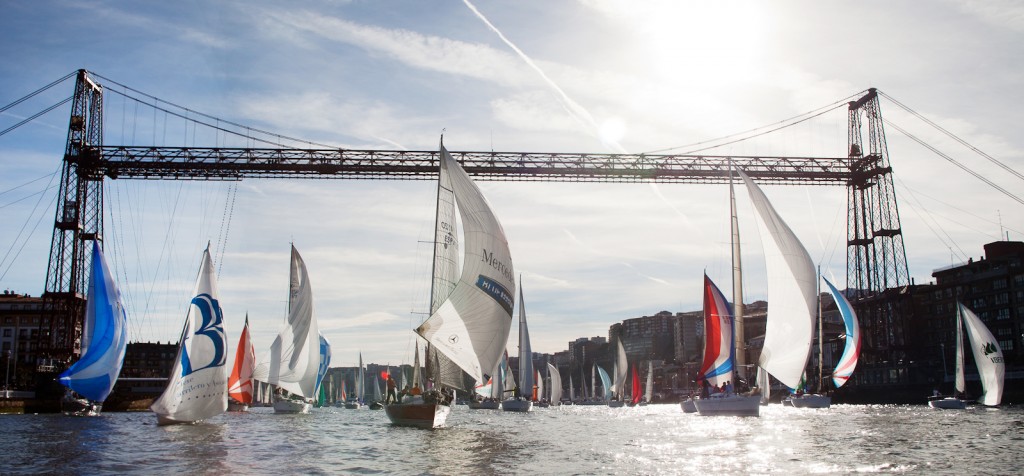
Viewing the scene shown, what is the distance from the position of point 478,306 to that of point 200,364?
39.4 ft

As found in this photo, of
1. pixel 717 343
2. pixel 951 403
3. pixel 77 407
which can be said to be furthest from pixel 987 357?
pixel 77 407

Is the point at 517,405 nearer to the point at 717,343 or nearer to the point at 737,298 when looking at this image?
the point at 717,343

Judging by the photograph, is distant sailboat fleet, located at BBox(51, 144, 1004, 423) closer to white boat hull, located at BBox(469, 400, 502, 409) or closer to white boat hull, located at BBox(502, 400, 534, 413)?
white boat hull, located at BBox(502, 400, 534, 413)

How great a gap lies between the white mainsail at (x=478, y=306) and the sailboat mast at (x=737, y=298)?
1511cm

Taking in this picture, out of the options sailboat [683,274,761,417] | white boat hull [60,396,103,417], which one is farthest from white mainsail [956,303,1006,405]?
white boat hull [60,396,103,417]

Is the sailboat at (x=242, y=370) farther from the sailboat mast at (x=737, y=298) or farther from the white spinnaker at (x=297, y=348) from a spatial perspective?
the sailboat mast at (x=737, y=298)

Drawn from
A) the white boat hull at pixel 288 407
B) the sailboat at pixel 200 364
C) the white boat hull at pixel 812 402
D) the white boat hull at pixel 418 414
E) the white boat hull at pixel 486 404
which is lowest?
the white boat hull at pixel 486 404

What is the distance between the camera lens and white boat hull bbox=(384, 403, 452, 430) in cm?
3145

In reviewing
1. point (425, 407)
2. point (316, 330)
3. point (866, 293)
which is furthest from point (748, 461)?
point (866, 293)

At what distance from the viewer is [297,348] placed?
167 feet

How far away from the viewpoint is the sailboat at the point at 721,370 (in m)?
40.6

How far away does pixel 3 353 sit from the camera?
10931cm

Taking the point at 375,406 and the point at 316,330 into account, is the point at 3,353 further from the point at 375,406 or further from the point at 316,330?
the point at 316,330

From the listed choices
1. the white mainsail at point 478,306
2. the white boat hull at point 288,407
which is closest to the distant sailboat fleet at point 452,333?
the white mainsail at point 478,306
